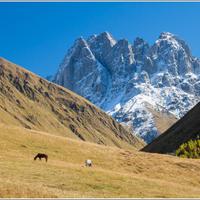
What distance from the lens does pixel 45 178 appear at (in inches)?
2000

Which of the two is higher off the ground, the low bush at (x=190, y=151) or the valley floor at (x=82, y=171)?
the low bush at (x=190, y=151)

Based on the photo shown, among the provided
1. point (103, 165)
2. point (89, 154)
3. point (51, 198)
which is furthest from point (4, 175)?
point (89, 154)

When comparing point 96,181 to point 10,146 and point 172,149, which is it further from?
point 172,149

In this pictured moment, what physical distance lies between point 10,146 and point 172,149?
404 feet

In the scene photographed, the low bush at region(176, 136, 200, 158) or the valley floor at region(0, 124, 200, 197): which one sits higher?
the low bush at region(176, 136, 200, 158)

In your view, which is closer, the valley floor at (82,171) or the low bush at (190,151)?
the valley floor at (82,171)

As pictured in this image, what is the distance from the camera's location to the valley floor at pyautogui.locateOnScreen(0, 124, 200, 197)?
4572 cm

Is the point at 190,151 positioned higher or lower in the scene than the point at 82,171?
higher

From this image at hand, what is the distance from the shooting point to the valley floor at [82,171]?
150 ft

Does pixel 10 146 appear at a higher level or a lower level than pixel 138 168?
higher

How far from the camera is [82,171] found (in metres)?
60.0

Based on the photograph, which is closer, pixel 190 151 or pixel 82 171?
pixel 82 171

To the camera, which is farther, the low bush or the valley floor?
the low bush

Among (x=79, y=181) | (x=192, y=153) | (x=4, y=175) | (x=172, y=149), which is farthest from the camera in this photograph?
(x=172, y=149)
